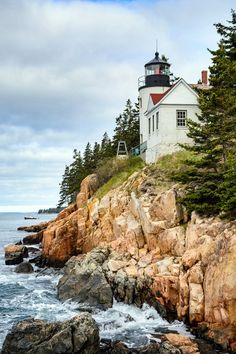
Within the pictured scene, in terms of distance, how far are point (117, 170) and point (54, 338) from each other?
2080cm

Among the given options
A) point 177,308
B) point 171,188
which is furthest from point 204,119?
point 177,308

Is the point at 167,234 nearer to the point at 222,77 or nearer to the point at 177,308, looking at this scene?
the point at 177,308

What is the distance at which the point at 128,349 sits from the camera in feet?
50.6

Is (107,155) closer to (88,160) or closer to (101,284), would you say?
(88,160)

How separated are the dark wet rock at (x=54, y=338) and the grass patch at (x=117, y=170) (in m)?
16.9

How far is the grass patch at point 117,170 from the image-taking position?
1275 inches

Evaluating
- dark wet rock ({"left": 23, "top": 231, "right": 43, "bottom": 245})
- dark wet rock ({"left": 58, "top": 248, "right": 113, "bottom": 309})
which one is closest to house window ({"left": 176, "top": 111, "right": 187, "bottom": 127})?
dark wet rock ({"left": 58, "top": 248, "right": 113, "bottom": 309})

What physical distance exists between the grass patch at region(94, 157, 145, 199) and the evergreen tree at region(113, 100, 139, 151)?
12513mm

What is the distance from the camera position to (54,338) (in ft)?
48.5

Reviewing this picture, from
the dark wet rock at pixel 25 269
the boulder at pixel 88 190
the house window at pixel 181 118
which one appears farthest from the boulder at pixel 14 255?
the house window at pixel 181 118

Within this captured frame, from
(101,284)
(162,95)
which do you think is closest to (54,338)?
(101,284)

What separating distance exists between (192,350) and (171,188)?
35.9ft

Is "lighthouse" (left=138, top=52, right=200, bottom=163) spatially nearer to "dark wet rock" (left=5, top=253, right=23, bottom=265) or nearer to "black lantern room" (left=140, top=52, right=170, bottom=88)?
"black lantern room" (left=140, top=52, right=170, bottom=88)

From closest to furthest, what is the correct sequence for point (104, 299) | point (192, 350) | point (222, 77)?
point (192, 350)
point (104, 299)
point (222, 77)
